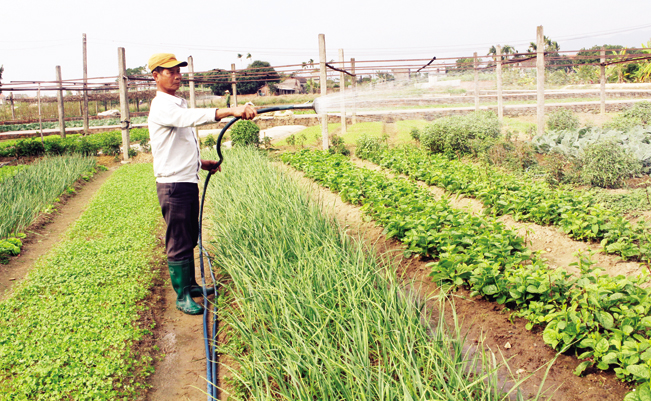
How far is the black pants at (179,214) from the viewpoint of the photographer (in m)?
3.67

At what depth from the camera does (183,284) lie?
12.7ft

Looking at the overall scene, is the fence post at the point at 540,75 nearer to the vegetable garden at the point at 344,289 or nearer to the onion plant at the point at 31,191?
the vegetable garden at the point at 344,289

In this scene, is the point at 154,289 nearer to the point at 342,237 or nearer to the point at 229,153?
the point at 342,237

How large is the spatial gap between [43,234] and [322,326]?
17.6 ft

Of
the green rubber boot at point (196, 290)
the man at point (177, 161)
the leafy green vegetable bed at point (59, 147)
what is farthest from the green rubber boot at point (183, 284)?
the leafy green vegetable bed at point (59, 147)

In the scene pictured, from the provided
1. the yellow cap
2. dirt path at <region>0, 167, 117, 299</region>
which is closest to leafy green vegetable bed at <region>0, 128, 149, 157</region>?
dirt path at <region>0, 167, 117, 299</region>

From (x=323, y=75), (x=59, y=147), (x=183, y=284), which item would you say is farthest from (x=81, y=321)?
(x=59, y=147)

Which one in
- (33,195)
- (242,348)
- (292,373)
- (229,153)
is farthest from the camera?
(229,153)

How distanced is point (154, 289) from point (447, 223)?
109 inches

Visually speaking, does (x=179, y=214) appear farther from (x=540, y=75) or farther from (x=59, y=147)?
(x=59, y=147)

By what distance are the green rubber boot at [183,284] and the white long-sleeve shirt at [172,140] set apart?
2.30ft

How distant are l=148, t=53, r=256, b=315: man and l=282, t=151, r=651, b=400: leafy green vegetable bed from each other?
1829 millimetres

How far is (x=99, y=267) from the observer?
14.7 ft

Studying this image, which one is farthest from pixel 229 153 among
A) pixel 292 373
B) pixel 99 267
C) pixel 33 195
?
pixel 292 373
